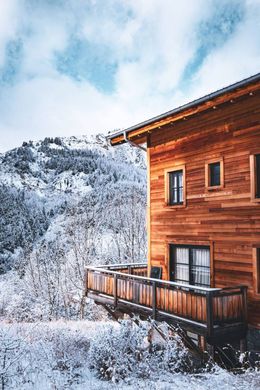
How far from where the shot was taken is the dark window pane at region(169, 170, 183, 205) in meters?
12.8

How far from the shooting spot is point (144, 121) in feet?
42.9

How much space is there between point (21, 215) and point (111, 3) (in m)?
30.9

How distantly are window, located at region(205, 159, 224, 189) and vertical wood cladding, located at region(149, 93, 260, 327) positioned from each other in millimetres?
160

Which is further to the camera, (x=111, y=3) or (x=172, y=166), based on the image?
(x=111, y=3)

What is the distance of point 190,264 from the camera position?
12016 mm

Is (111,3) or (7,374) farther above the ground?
(111,3)

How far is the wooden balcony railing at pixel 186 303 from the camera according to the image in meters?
9.00

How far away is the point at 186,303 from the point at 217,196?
136 inches

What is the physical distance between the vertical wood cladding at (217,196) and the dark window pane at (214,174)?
0.82 feet

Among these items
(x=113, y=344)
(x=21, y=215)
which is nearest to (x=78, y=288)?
(x=113, y=344)

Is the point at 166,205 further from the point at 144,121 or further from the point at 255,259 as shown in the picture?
the point at 255,259

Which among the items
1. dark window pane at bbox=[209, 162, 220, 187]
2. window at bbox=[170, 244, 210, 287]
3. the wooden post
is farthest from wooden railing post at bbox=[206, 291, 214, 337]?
dark window pane at bbox=[209, 162, 220, 187]

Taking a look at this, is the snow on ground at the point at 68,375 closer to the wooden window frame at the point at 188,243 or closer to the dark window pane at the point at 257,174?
the wooden window frame at the point at 188,243

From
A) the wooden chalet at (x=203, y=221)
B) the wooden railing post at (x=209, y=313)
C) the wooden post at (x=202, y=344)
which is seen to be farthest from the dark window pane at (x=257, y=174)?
the wooden post at (x=202, y=344)
